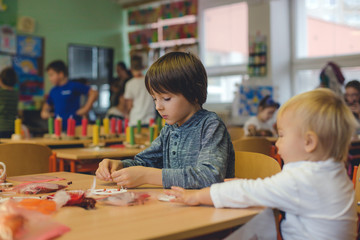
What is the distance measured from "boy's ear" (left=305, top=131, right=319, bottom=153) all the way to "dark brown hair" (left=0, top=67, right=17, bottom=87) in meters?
3.78

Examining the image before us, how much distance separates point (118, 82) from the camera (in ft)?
21.9

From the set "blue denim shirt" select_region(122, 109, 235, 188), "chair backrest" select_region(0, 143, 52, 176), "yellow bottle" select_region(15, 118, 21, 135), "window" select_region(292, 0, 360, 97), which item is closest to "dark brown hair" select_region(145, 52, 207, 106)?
"blue denim shirt" select_region(122, 109, 235, 188)

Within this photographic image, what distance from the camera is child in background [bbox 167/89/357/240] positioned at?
1.12 meters

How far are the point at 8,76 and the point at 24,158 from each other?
215cm

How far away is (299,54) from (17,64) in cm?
437

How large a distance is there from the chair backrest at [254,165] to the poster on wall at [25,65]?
5934 mm

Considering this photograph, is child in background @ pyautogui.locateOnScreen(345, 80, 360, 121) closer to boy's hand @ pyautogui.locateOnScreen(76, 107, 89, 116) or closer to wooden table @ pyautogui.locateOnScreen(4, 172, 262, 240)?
boy's hand @ pyautogui.locateOnScreen(76, 107, 89, 116)

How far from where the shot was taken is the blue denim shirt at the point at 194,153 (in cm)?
140

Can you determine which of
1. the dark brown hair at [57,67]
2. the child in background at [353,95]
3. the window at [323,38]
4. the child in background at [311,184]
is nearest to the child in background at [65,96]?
the dark brown hair at [57,67]

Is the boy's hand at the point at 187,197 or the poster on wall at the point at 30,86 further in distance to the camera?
the poster on wall at the point at 30,86

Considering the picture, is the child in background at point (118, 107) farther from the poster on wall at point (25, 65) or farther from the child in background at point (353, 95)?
the child in background at point (353, 95)

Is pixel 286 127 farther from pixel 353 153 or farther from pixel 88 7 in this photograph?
pixel 88 7

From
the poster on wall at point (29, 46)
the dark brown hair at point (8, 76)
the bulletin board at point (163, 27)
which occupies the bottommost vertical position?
the dark brown hair at point (8, 76)

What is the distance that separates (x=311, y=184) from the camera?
3.66 feet
